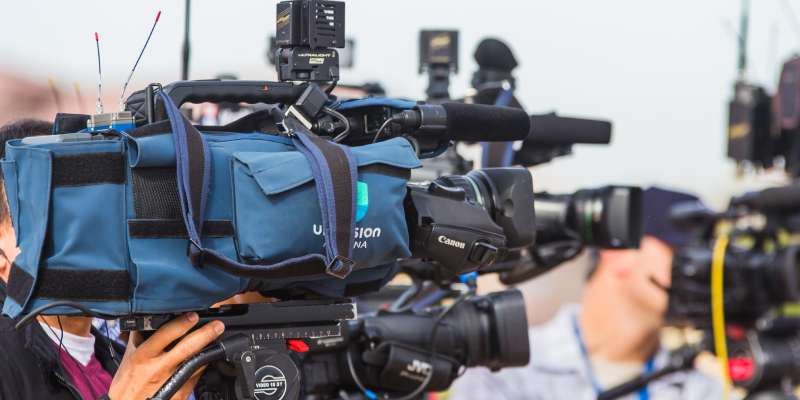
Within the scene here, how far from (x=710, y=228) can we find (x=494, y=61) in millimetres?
1263

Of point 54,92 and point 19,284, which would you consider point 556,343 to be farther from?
point 19,284

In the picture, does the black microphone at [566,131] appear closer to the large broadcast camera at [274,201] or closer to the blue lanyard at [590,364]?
the large broadcast camera at [274,201]

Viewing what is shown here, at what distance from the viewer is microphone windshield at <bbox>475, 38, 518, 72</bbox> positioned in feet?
7.64

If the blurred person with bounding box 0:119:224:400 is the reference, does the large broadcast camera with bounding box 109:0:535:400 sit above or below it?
above

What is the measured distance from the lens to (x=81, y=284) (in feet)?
3.70

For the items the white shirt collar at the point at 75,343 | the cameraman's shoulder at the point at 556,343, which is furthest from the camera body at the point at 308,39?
the cameraman's shoulder at the point at 556,343

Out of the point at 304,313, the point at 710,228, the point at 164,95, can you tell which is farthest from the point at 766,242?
the point at 164,95

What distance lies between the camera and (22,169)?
3.74 feet

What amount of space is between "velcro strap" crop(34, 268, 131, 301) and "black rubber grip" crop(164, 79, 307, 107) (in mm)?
243

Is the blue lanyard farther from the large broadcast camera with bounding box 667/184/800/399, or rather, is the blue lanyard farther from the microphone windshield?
the microphone windshield

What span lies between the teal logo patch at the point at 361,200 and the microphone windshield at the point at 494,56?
1.16m

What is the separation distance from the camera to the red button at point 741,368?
307 centimetres

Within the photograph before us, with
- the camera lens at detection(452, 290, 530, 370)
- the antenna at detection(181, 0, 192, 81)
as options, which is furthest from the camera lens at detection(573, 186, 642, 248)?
the antenna at detection(181, 0, 192, 81)

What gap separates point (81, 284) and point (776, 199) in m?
2.35
